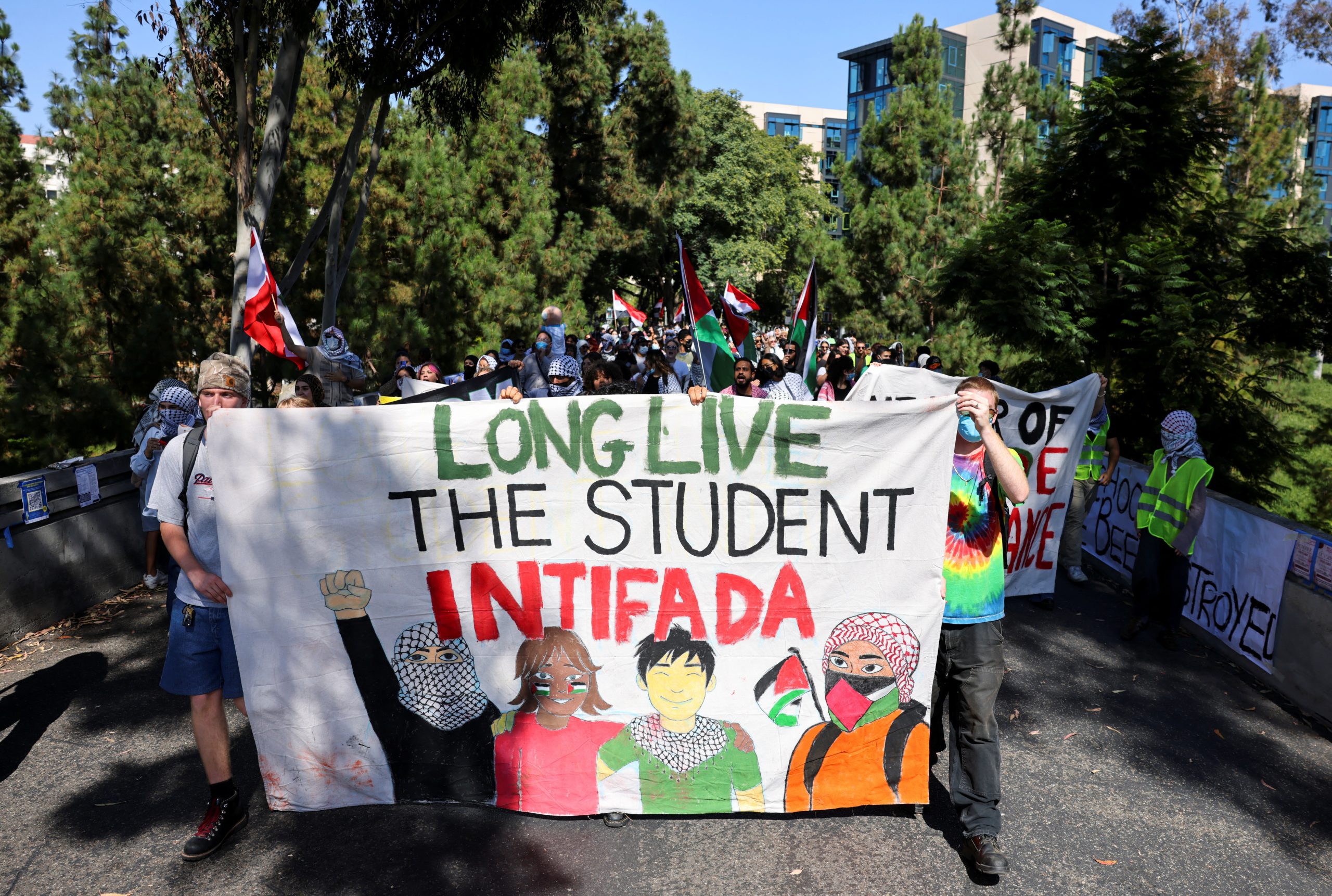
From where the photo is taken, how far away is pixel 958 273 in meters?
9.12

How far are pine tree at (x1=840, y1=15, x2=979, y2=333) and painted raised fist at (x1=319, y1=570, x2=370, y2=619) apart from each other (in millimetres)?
15704

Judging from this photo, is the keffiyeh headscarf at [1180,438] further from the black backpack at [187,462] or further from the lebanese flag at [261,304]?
the lebanese flag at [261,304]

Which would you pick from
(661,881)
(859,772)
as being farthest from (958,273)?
(661,881)

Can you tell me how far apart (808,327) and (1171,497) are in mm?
3151

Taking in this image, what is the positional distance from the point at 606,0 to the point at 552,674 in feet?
34.1

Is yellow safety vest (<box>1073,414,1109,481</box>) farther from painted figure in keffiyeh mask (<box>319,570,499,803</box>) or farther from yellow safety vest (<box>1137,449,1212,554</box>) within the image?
painted figure in keffiyeh mask (<box>319,570,499,803</box>)

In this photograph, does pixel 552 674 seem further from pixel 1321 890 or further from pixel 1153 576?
pixel 1153 576

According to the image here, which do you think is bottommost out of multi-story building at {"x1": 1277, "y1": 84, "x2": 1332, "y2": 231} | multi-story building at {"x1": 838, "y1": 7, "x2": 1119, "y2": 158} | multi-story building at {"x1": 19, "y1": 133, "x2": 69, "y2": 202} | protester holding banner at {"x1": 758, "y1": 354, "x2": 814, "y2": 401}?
protester holding banner at {"x1": 758, "y1": 354, "x2": 814, "y2": 401}

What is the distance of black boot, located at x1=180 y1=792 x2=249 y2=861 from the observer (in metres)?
3.40

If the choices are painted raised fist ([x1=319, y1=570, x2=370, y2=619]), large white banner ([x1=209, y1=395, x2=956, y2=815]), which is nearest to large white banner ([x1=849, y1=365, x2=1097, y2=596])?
large white banner ([x1=209, y1=395, x2=956, y2=815])

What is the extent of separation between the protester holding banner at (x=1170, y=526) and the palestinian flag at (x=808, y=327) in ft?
9.13

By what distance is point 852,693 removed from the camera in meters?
3.55

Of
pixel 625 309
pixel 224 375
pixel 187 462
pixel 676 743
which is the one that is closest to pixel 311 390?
pixel 224 375

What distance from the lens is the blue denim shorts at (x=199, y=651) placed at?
3.42 m
